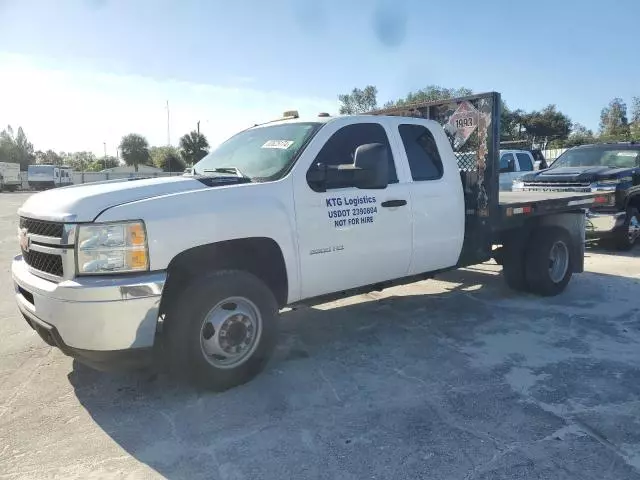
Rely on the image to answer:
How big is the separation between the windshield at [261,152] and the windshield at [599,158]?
28.7 feet

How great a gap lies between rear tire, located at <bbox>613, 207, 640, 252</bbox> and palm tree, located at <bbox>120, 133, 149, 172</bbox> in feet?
Result: 300

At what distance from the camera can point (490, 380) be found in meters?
4.06

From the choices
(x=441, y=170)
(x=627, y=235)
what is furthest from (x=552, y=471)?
(x=627, y=235)

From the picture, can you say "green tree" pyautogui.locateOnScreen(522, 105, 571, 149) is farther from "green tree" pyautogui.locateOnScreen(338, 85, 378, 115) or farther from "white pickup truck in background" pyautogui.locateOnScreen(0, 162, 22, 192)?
"white pickup truck in background" pyautogui.locateOnScreen(0, 162, 22, 192)

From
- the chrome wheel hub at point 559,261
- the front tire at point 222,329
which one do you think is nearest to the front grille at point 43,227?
the front tire at point 222,329

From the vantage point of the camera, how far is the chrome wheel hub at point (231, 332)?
12.3ft

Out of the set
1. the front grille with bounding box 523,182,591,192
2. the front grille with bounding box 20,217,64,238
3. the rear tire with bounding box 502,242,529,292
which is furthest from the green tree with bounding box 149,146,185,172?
the front grille with bounding box 20,217,64,238

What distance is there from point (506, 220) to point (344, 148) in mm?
2349

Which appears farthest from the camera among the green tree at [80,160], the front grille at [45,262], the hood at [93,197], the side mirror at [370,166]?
the green tree at [80,160]

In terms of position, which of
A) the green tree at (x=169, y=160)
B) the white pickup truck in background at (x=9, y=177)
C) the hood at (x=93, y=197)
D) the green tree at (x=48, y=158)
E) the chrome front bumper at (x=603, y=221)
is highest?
the green tree at (x=48, y=158)

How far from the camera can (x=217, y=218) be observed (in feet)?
12.1

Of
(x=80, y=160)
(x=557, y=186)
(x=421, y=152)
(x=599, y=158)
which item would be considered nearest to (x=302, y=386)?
(x=421, y=152)

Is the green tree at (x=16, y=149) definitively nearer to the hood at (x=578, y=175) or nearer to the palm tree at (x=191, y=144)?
the palm tree at (x=191, y=144)

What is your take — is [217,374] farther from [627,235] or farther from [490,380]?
[627,235]
